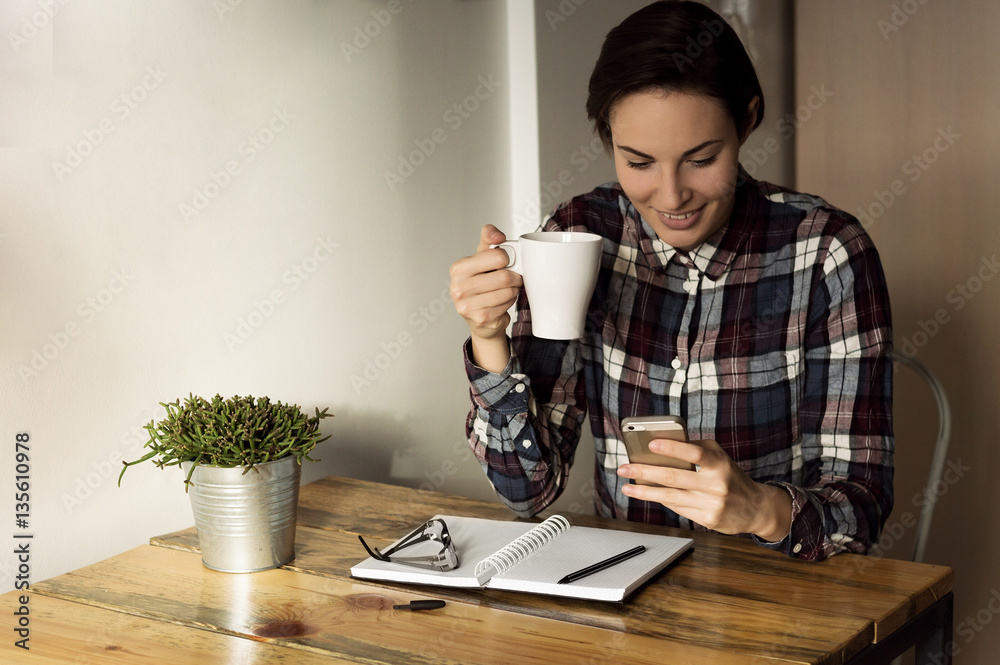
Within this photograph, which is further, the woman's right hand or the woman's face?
the woman's face

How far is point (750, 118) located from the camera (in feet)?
4.07

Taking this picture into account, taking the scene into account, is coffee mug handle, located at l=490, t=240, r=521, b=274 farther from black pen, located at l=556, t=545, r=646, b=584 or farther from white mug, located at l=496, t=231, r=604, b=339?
black pen, located at l=556, t=545, r=646, b=584

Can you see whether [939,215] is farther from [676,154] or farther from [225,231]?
[225,231]

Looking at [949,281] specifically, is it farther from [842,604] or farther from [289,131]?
[289,131]

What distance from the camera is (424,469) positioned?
168cm

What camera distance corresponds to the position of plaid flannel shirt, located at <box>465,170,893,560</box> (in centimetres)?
119

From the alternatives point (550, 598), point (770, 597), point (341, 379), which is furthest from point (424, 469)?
point (770, 597)

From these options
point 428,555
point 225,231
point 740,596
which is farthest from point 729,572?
point 225,231

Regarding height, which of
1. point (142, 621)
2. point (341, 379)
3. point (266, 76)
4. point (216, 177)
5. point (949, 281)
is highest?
point (266, 76)

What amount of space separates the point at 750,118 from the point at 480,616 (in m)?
0.78

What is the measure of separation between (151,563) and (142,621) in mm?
180

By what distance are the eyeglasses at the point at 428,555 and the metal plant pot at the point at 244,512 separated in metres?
0.10

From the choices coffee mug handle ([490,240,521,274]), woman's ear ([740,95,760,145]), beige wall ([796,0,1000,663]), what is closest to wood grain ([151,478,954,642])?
coffee mug handle ([490,240,521,274])

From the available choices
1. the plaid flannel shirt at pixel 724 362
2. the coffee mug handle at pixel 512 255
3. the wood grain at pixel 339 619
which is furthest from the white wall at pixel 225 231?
the coffee mug handle at pixel 512 255
